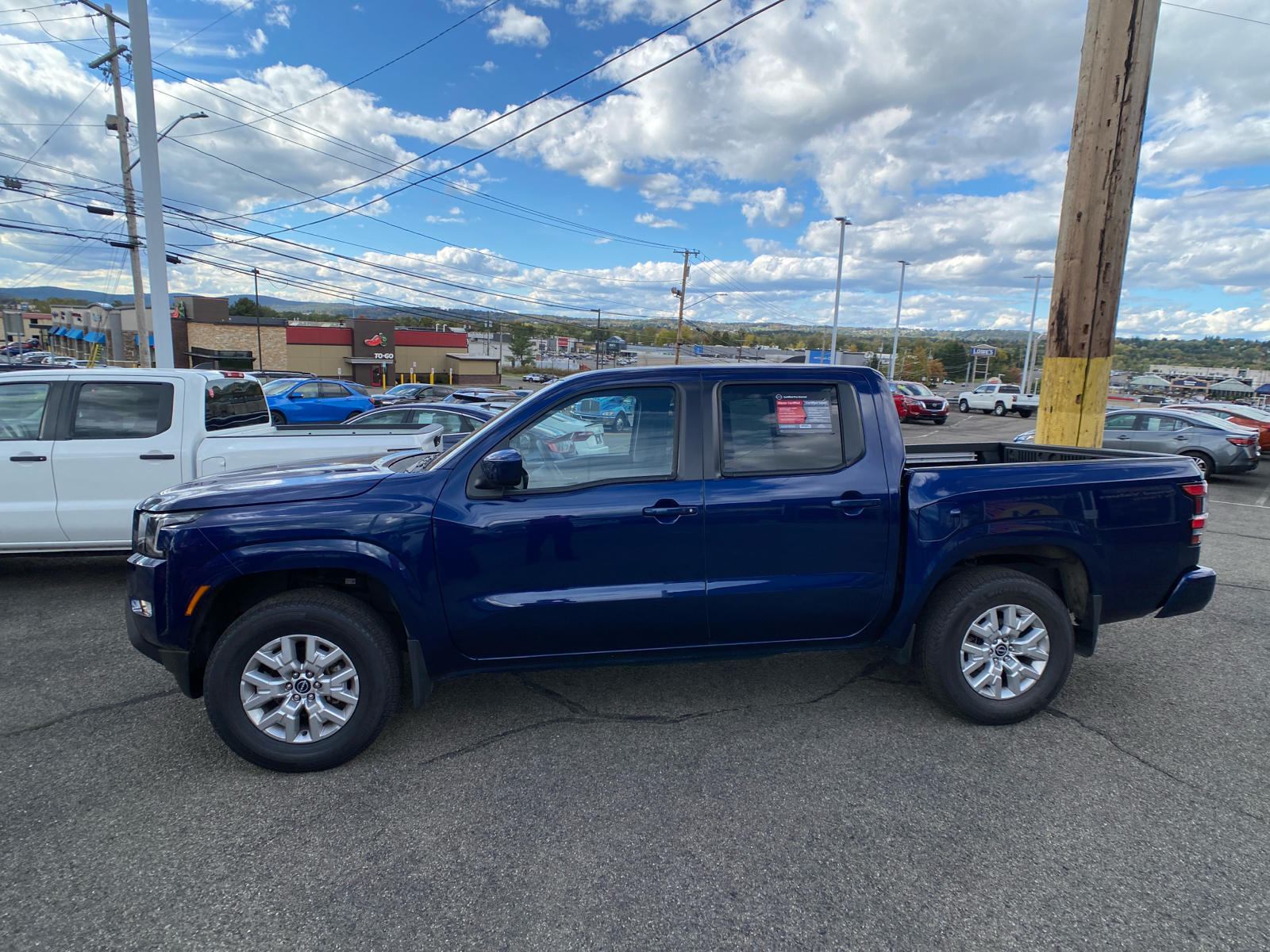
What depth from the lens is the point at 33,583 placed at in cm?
599

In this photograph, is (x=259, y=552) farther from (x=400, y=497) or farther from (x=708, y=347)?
(x=708, y=347)

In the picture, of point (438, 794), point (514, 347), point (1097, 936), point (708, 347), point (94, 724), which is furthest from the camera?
point (514, 347)

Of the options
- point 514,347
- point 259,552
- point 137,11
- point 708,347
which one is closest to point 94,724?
point 259,552

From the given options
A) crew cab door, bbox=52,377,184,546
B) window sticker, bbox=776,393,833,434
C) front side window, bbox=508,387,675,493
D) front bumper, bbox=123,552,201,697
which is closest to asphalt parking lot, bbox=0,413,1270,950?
front bumper, bbox=123,552,201,697

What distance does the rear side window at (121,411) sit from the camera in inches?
226

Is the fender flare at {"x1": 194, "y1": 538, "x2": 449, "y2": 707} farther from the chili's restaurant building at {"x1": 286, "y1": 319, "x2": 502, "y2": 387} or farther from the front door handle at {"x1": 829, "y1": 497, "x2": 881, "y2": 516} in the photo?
the chili's restaurant building at {"x1": 286, "y1": 319, "x2": 502, "y2": 387}

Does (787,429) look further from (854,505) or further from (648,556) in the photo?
(648,556)

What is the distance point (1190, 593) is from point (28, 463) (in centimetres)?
810

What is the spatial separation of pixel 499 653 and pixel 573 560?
59 centimetres

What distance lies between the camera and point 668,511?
329cm

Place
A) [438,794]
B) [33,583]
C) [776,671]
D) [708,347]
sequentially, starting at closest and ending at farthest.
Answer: [438,794] < [776,671] < [33,583] < [708,347]

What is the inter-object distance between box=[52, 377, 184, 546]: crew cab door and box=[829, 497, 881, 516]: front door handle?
5346 mm

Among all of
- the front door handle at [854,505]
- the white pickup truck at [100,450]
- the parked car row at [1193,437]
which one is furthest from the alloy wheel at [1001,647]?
the parked car row at [1193,437]

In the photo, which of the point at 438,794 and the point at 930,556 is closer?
the point at 438,794
